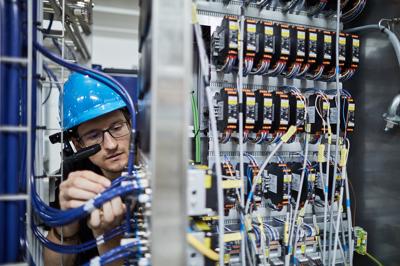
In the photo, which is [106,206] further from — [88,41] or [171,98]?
[88,41]

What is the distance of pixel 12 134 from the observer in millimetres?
783

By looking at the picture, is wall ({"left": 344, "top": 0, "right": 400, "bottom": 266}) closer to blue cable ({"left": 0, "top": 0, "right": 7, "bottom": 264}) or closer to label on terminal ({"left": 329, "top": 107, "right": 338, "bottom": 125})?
label on terminal ({"left": 329, "top": 107, "right": 338, "bottom": 125})

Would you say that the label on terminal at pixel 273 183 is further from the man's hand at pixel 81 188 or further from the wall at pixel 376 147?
the man's hand at pixel 81 188

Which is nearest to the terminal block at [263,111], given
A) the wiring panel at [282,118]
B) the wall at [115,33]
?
the wiring panel at [282,118]

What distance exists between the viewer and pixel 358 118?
6.54 ft

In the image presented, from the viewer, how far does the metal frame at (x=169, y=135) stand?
1.94 ft

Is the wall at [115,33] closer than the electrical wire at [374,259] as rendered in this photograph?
No

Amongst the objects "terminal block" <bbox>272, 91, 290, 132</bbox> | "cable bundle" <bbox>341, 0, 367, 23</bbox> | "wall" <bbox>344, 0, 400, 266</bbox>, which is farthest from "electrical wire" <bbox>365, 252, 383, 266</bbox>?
"cable bundle" <bbox>341, 0, 367, 23</bbox>

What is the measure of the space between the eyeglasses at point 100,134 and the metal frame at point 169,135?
0.78 metres

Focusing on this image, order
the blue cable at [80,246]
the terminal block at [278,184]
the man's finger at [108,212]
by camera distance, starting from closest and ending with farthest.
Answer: the man's finger at [108,212], the blue cable at [80,246], the terminal block at [278,184]

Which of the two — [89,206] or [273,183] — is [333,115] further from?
[89,206]

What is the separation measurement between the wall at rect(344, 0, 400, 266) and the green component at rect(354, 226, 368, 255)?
53 mm

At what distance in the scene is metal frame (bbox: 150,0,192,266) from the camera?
590 mm

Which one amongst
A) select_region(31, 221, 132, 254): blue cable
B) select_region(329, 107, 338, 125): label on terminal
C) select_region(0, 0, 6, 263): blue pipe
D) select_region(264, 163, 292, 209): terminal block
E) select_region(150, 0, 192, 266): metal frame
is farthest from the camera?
select_region(329, 107, 338, 125): label on terminal
